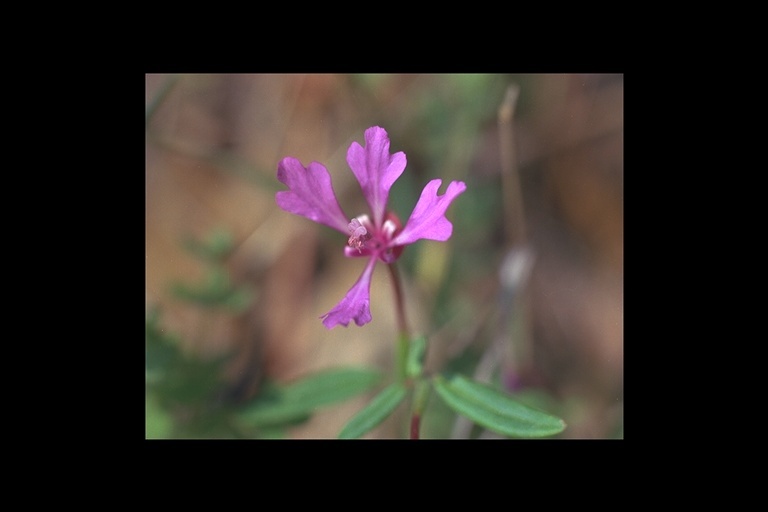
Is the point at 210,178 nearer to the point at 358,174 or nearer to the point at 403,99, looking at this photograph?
the point at 403,99

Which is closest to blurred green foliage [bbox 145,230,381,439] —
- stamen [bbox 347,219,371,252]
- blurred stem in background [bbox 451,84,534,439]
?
blurred stem in background [bbox 451,84,534,439]

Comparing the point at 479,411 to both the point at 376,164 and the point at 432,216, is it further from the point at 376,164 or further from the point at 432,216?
the point at 376,164

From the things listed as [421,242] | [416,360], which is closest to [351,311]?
[416,360]

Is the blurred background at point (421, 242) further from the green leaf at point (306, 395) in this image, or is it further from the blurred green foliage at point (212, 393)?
the green leaf at point (306, 395)

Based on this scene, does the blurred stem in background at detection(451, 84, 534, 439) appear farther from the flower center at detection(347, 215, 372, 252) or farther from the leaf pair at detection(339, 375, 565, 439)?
the flower center at detection(347, 215, 372, 252)

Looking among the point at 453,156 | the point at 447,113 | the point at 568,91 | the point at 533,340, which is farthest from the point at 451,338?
the point at 568,91
